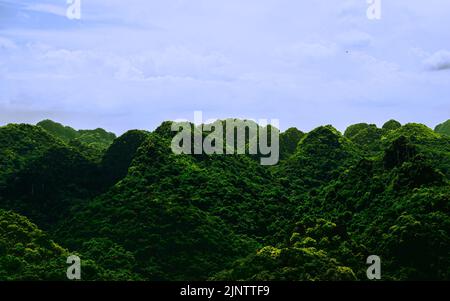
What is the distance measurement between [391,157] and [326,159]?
66.7 ft

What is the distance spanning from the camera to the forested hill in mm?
37500

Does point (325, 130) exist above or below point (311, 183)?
above

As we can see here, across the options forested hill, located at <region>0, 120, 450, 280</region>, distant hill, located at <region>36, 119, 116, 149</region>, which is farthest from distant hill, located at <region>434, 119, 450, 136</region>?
distant hill, located at <region>36, 119, 116, 149</region>

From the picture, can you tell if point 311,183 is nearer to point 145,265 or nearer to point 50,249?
point 145,265

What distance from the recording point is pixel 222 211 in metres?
52.6

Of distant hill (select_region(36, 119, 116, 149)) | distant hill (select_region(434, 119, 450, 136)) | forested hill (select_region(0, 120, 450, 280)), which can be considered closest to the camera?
forested hill (select_region(0, 120, 450, 280))

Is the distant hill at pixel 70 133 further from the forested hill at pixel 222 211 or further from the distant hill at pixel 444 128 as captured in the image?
the distant hill at pixel 444 128

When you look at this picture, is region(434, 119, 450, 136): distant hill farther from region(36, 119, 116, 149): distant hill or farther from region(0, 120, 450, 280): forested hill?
region(36, 119, 116, 149): distant hill

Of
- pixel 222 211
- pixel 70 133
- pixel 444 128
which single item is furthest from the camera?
pixel 70 133

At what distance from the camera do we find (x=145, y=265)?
4444 cm

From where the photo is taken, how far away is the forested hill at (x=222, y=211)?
3750 cm

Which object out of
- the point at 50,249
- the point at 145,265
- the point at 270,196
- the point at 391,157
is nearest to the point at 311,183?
the point at 270,196

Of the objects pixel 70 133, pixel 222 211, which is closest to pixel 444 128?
pixel 70 133

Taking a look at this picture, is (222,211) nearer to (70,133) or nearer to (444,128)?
(70,133)
